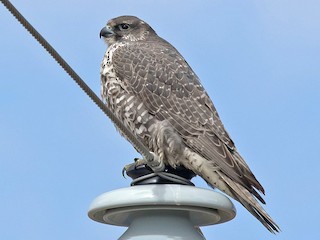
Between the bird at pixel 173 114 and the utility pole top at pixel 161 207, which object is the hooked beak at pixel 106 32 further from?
the utility pole top at pixel 161 207

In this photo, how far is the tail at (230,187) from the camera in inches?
180

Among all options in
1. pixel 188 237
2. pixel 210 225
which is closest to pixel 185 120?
pixel 210 225

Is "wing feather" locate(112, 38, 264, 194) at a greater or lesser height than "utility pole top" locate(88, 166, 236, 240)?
greater

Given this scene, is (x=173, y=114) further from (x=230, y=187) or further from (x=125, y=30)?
(x=125, y=30)

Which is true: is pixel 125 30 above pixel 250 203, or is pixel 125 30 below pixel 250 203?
above

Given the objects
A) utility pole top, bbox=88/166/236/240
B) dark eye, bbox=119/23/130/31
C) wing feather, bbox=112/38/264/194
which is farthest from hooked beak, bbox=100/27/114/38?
utility pole top, bbox=88/166/236/240

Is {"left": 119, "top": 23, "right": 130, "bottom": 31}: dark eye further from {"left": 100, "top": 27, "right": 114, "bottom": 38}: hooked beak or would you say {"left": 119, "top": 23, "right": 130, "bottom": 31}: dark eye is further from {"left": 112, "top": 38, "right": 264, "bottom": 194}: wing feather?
{"left": 112, "top": 38, "right": 264, "bottom": 194}: wing feather

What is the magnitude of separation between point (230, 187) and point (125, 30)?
81.6 inches

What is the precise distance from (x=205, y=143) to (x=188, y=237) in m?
1.73

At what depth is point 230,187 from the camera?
5000 mm

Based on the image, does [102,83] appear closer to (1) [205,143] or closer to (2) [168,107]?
(2) [168,107]

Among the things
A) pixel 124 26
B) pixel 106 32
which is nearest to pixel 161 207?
pixel 106 32

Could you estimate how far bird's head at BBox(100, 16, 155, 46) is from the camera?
6.44m

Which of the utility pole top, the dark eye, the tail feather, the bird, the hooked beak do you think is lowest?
the utility pole top
